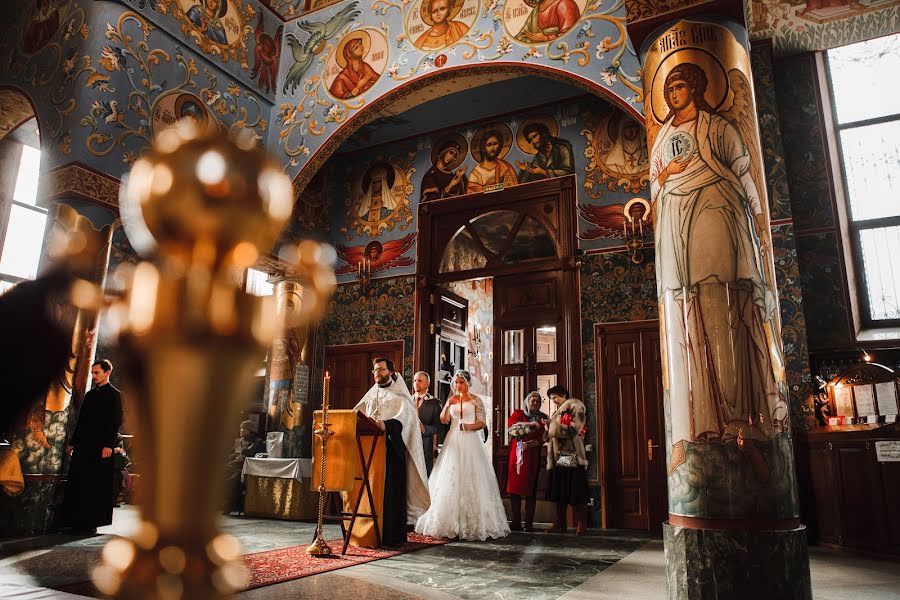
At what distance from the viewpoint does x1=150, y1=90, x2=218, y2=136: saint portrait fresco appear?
7543 mm

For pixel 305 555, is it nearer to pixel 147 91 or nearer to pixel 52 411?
pixel 52 411

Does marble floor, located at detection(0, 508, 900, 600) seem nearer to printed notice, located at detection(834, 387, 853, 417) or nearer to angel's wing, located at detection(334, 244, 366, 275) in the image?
printed notice, located at detection(834, 387, 853, 417)

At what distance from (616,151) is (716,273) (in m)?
5.75

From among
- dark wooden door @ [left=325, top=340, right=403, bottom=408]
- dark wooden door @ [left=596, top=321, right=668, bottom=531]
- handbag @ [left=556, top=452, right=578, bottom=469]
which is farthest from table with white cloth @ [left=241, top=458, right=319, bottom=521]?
dark wooden door @ [left=596, top=321, right=668, bottom=531]

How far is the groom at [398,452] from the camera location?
20.6 ft

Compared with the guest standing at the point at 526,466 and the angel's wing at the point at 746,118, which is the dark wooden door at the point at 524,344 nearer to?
the guest standing at the point at 526,466

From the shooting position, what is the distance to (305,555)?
5629 millimetres

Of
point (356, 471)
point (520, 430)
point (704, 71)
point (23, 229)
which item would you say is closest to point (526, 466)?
point (520, 430)

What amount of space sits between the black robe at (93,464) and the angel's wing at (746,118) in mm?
6426

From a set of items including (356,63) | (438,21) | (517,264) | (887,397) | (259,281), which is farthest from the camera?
(259,281)

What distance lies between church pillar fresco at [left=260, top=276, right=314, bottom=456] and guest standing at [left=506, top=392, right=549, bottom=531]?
338 cm

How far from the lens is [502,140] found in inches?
403

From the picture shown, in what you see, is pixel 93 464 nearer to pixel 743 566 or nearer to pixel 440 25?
pixel 743 566

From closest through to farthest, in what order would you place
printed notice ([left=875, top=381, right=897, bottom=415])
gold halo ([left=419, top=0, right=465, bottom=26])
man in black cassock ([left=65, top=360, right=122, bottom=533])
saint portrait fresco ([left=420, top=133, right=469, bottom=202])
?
man in black cassock ([left=65, top=360, right=122, bottom=533]) → printed notice ([left=875, top=381, right=897, bottom=415]) → gold halo ([left=419, top=0, right=465, bottom=26]) → saint portrait fresco ([left=420, top=133, right=469, bottom=202])
